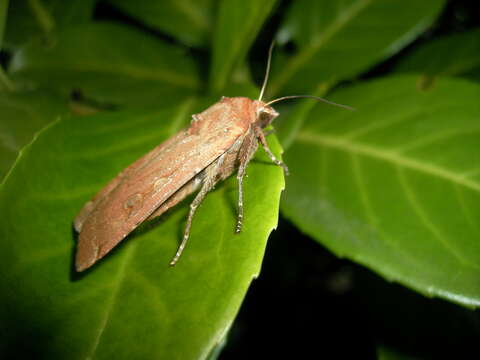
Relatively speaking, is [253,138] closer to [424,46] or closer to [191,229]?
[191,229]

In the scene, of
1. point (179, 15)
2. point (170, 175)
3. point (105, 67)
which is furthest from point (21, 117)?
point (179, 15)

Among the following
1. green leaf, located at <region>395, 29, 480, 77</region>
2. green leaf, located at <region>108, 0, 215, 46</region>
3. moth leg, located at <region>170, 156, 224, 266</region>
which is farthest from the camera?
green leaf, located at <region>395, 29, 480, 77</region>

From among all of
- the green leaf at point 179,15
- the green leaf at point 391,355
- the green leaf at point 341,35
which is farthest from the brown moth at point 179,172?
the green leaf at point 391,355

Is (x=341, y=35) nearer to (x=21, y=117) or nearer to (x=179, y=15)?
(x=179, y=15)

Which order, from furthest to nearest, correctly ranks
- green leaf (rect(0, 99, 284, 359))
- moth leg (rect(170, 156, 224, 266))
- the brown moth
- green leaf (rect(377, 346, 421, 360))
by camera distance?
green leaf (rect(377, 346, 421, 360)) → the brown moth → moth leg (rect(170, 156, 224, 266)) → green leaf (rect(0, 99, 284, 359))

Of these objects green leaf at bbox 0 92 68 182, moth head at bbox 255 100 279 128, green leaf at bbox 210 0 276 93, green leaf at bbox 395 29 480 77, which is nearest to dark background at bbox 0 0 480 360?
green leaf at bbox 395 29 480 77

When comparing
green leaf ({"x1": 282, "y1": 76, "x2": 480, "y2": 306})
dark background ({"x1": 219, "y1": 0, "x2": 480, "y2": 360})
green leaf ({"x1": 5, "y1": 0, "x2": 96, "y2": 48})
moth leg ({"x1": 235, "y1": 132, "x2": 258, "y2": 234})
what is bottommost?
dark background ({"x1": 219, "y1": 0, "x2": 480, "y2": 360})

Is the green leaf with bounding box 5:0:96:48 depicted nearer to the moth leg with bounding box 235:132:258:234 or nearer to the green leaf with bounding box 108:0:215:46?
the green leaf with bounding box 108:0:215:46

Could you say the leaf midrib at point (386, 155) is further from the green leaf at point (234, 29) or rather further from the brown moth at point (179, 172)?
the green leaf at point (234, 29)
